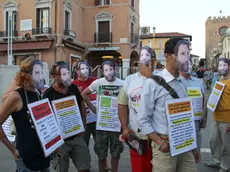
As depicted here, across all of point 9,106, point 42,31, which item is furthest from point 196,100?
point 42,31

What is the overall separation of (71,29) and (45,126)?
23291 mm

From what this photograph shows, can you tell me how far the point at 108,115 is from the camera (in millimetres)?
4035

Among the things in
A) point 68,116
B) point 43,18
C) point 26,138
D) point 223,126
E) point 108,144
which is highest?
point 43,18

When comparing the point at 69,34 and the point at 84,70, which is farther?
the point at 69,34

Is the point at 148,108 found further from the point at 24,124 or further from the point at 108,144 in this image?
the point at 108,144

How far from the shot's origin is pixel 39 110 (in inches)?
100

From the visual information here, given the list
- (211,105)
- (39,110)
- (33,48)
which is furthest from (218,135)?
(33,48)

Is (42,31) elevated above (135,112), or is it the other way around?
(42,31)

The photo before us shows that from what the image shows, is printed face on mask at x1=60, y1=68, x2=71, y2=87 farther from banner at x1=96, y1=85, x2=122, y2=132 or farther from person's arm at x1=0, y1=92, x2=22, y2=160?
person's arm at x1=0, y1=92, x2=22, y2=160

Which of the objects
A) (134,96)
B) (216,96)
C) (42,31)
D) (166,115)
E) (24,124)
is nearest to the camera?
(166,115)

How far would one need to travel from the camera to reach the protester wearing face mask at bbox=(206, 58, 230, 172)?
4305 mm

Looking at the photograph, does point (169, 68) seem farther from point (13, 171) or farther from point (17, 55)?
point (17, 55)

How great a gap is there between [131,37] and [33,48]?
1037 centimetres

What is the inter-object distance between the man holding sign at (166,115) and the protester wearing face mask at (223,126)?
6.86 ft
